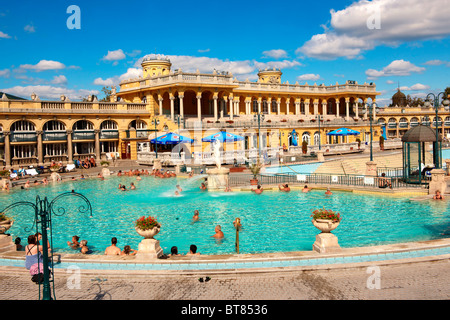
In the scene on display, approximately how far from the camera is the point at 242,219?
18.4m

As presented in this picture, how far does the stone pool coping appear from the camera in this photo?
10.4 m

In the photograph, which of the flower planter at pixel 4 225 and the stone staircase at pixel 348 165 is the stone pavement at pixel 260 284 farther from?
the stone staircase at pixel 348 165

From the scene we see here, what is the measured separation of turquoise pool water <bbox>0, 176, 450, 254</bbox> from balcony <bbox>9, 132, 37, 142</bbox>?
38.7 ft

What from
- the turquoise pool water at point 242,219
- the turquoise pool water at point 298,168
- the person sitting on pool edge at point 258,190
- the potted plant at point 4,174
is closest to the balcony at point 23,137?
the potted plant at point 4,174

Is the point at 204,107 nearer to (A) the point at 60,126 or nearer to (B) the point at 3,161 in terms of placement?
(A) the point at 60,126

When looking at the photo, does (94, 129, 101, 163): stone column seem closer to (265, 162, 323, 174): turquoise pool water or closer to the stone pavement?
(265, 162, 323, 174): turquoise pool water

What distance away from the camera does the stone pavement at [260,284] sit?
29.0ft

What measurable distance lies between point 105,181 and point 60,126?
1250cm

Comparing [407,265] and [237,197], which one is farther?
[237,197]

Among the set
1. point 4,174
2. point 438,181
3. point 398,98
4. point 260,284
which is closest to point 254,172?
point 438,181

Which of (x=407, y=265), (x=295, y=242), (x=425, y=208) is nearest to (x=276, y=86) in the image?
(x=425, y=208)

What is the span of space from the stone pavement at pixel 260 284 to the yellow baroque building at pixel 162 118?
24307 millimetres

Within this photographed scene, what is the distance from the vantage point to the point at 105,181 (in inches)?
1239

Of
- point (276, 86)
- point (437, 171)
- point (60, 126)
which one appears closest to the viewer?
point (437, 171)
